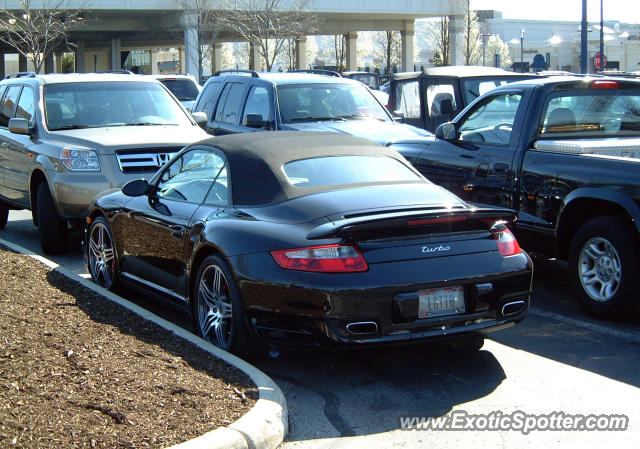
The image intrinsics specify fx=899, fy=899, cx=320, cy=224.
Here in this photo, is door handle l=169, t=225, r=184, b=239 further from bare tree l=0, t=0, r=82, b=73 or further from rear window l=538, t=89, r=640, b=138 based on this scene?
bare tree l=0, t=0, r=82, b=73

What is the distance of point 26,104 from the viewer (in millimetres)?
11539

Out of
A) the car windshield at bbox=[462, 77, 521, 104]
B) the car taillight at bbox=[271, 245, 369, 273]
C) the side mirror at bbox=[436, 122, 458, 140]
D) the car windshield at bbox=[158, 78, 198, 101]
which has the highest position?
the car windshield at bbox=[158, 78, 198, 101]

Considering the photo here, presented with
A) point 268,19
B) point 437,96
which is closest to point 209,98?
point 437,96

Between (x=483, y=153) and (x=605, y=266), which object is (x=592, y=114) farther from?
(x=605, y=266)

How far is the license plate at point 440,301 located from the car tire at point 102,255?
3432mm

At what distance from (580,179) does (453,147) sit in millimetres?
1950

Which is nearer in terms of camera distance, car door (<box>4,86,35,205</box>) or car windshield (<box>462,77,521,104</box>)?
car door (<box>4,86,35,205</box>)

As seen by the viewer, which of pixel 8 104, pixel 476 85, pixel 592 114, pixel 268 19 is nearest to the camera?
pixel 592 114

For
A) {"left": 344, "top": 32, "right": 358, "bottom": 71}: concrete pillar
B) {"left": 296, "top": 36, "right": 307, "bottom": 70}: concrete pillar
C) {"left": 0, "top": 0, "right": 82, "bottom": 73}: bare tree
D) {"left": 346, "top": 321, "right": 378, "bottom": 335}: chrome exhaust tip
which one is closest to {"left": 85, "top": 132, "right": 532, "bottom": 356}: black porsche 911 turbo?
{"left": 346, "top": 321, "right": 378, "bottom": 335}: chrome exhaust tip

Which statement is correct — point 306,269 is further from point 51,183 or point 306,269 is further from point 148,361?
point 51,183

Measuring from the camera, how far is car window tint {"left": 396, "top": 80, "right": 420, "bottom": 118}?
1498 centimetres

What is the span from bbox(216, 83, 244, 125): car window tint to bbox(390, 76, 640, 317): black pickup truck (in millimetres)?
4299

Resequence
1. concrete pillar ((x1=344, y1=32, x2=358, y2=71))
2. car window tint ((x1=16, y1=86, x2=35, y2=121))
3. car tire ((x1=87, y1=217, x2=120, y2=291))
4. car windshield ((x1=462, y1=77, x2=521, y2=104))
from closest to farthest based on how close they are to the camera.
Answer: car tire ((x1=87, y1=217, x2=120, y2=291))
car window tint ((x1=16, y1=86, x2=35, y2=121))
car windshield ((x1=462, y1=77, x2=521, y2=104))
concrete pillar ((x1=344, y1=32, x2=358, y2=71))

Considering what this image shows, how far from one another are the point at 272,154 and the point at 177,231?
37.1 inches
